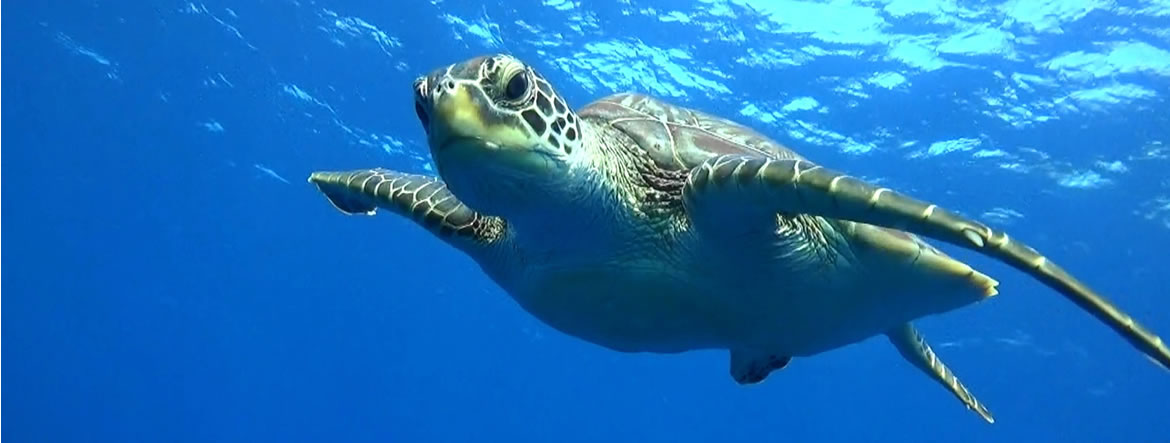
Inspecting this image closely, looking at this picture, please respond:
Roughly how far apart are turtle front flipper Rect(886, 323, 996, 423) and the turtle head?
3.43 metres

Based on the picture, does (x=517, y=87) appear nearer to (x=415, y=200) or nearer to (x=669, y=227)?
(x=669, y=227)

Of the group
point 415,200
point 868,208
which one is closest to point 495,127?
point 868,208

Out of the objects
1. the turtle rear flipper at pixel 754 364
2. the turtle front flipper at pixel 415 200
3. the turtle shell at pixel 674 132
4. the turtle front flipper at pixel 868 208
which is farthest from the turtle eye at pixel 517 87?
the turtle rear flipper at pixel 754 364

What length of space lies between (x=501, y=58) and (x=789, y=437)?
157ft

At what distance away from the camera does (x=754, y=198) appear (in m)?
3.13

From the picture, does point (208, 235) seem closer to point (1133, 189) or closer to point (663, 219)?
point (1133, 189)

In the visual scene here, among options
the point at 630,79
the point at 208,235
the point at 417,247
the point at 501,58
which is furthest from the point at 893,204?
the point at 208,235

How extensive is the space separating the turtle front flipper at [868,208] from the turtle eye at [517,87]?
828mm

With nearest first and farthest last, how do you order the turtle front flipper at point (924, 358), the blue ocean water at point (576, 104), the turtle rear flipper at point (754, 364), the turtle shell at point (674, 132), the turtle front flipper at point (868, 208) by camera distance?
the turtle front flipper at point (868, 208)
the turtle shell at point (674, 132)
the turtle rear flipper at point (754, 364)
the turtle front flipper at point (924, 358)
the blue ocean water at point (576, 104)

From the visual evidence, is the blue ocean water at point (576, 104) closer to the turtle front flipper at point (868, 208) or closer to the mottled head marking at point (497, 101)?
the turtle front flipper at point (868, 208)

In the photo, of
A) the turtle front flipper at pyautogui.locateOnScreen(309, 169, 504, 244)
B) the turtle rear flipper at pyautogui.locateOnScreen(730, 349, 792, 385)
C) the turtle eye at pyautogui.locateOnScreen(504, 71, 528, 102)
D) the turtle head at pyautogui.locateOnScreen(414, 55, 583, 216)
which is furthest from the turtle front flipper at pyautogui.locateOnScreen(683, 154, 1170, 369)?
the turtle rear flipper at pyautogui.locateOnScreen(730, 349, 792, 385)

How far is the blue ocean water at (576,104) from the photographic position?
11922mm

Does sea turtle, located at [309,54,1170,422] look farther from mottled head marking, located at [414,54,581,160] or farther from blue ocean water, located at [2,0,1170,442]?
blue ocean water, located at [2,0,1170,442]

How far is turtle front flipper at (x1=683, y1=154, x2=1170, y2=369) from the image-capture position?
2.60m
